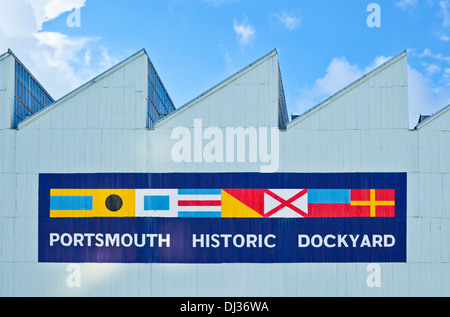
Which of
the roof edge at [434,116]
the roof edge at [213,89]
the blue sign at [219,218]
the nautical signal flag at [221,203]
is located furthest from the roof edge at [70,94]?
the roof edge at [434,116]

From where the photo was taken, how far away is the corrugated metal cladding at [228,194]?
1482cm

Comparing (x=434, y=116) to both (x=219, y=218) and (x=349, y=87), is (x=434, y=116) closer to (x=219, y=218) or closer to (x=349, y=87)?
(x=349, y=87)

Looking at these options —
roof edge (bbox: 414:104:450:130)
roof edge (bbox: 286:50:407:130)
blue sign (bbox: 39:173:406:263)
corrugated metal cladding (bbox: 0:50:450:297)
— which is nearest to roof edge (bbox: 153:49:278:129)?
corrugated metal cladding (bbox: 0:50:450:297)

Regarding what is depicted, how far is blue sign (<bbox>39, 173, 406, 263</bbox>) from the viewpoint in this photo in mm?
14891

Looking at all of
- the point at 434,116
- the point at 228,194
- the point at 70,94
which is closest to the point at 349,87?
the point at 434,116

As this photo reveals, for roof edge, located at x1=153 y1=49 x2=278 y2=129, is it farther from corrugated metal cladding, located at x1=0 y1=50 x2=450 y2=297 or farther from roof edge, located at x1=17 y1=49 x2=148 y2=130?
roof edge, located at x1=17 y1=49 x2=148 y2=130

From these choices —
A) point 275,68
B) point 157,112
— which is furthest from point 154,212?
point 275,68

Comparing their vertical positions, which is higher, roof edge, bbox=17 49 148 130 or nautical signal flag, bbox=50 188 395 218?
roof edge, bbox=17 49 148 130

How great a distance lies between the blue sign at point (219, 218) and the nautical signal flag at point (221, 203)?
0.15 feet

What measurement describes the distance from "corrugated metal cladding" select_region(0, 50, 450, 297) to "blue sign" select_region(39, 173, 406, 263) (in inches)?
2.4

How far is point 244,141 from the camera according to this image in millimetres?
14867

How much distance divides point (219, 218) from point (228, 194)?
1.19 meters

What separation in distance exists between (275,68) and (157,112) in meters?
7.30
